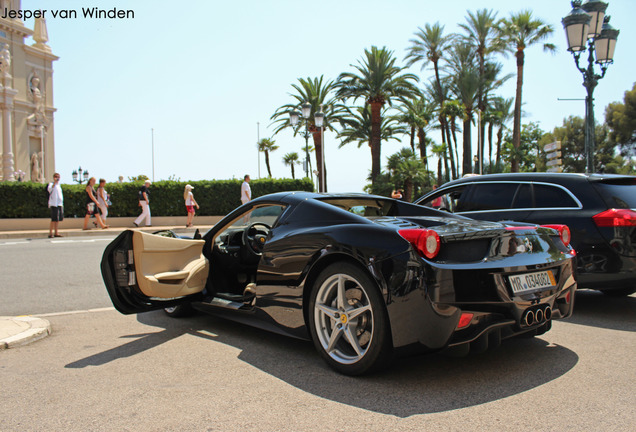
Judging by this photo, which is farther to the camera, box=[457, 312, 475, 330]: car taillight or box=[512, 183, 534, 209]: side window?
box=[512, 183, 534, 209]: side window

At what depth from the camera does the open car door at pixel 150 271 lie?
14.8ft

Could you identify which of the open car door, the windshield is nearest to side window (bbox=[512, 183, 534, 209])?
the windshield

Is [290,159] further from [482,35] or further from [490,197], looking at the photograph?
[490,197]

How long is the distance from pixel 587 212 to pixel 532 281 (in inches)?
89.8

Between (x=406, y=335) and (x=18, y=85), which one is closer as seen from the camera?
(x=406, y=335)

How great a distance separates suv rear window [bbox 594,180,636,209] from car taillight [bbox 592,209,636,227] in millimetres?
103

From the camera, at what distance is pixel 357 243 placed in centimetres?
347

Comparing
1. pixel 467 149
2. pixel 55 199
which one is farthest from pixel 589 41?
pixel 467 149

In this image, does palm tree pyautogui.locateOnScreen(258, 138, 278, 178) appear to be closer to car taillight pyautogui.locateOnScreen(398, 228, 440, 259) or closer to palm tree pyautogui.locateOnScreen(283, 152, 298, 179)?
palm tree pyautogui.locateOnScreen(283, 152, 298, 179)

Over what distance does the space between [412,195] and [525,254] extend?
34.9 m

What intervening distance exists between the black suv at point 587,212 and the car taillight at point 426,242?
2.74 meters

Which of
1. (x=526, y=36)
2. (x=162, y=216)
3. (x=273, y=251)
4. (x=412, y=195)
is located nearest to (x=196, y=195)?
(x=162, y=216)

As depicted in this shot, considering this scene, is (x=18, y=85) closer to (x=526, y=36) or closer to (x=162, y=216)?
(x=162, y=216)

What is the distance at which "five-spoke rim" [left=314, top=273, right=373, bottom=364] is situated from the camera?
11.5ft
